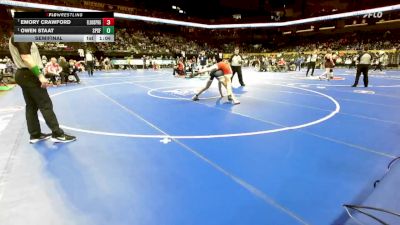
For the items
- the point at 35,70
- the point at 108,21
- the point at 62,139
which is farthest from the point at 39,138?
the point at 108,21

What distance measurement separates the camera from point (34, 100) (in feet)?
16.2

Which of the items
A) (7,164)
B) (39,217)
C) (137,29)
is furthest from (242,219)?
(137,29)

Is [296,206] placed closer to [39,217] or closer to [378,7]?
[39,217]

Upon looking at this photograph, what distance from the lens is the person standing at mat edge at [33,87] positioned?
464 cm

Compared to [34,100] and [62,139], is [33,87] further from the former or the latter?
[62,139]

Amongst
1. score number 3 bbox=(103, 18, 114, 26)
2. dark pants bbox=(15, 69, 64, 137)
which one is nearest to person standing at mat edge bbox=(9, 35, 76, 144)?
dark pants bbox=(15, 69, 64, 137)

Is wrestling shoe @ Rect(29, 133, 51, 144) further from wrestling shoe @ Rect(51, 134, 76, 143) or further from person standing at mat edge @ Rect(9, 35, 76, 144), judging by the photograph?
wrestling shoe @ Rect(51, 134, 76, 143)

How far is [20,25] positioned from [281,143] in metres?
5.38

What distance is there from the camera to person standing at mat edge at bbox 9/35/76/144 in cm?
464
